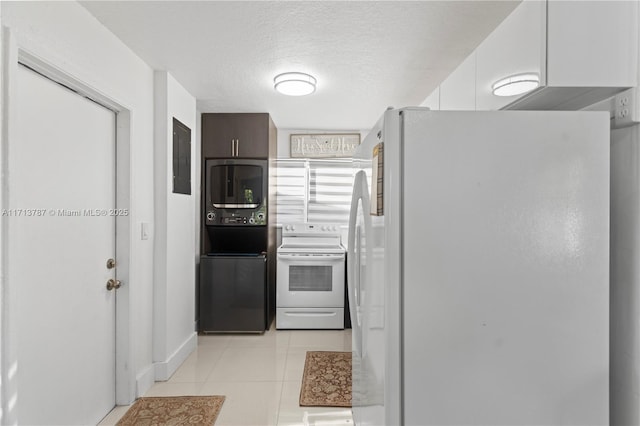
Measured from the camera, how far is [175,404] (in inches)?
90.0

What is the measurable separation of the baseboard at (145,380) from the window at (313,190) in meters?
2.18

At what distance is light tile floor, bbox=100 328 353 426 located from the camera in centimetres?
217

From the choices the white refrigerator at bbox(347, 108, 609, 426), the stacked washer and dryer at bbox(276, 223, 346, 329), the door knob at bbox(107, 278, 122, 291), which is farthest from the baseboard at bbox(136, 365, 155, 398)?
the white refrigerator at bbox(347, 108, 609, 426)

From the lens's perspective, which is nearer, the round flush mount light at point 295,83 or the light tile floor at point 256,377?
the light tile floor at point 256,377

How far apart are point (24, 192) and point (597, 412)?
7.51ft

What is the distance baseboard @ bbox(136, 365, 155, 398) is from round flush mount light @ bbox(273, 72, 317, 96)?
224 centimetres

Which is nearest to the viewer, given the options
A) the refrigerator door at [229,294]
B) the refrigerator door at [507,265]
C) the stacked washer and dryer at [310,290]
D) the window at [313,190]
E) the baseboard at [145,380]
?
the refrigerator door at [507,265]

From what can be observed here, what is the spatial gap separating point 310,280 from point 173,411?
182 cm

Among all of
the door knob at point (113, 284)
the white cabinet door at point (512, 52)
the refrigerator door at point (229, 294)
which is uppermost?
the white cabinet door at point (512, 52)

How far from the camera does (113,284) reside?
7.13 feet

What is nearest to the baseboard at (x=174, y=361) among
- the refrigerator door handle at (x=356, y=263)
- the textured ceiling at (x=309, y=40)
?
the refrigerator door handle at (x=356, y=263)

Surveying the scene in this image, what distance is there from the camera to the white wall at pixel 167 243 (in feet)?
8.48

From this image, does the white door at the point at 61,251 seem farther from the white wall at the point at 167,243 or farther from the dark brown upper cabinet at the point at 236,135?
the dark brown upper cabinet at the point at 236,135

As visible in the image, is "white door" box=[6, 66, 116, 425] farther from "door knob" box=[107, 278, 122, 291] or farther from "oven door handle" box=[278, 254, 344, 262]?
"oven door handle" box=[278, 254, 344, 262]
